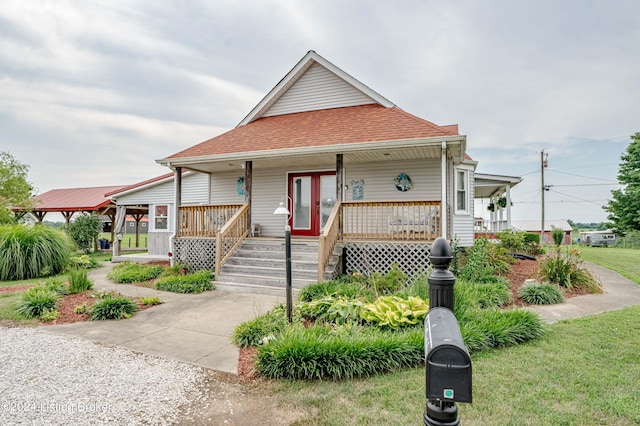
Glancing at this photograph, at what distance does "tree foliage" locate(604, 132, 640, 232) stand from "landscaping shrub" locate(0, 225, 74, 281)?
123 feet

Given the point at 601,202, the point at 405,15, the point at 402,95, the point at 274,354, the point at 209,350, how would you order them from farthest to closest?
the point at 601,202 < the point at 402,95 < the point at 405,15 < the point at 209,350 < the point at 274,354

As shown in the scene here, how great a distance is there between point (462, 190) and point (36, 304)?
12.8 meters

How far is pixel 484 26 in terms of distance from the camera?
10.2m

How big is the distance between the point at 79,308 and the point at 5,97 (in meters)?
11.8

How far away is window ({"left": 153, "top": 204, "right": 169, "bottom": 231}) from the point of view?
17.4 m

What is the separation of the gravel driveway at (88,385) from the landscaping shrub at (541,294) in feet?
21.5

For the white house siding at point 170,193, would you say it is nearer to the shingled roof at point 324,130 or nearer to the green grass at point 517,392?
the shingled roof at point 324,130

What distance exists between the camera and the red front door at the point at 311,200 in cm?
1139

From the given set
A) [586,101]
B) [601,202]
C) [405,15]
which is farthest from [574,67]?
[601,202]

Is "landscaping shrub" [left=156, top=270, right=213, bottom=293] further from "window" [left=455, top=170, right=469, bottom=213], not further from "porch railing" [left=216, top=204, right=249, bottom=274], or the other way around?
"window" [left=455, top=170, right=469, bottom=213]

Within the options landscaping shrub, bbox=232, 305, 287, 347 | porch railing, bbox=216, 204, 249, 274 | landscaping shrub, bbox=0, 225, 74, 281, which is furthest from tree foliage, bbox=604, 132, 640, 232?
landscaping shrub, bbox=0, 225, 74, 281

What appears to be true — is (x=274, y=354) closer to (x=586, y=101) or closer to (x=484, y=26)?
(x=484, y=26)

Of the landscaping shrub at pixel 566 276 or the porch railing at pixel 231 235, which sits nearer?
the landscaping shrub at pixel 566 276

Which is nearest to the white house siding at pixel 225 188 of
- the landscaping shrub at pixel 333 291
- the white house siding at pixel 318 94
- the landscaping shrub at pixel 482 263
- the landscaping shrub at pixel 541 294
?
the white house siding at pixel 318 94
